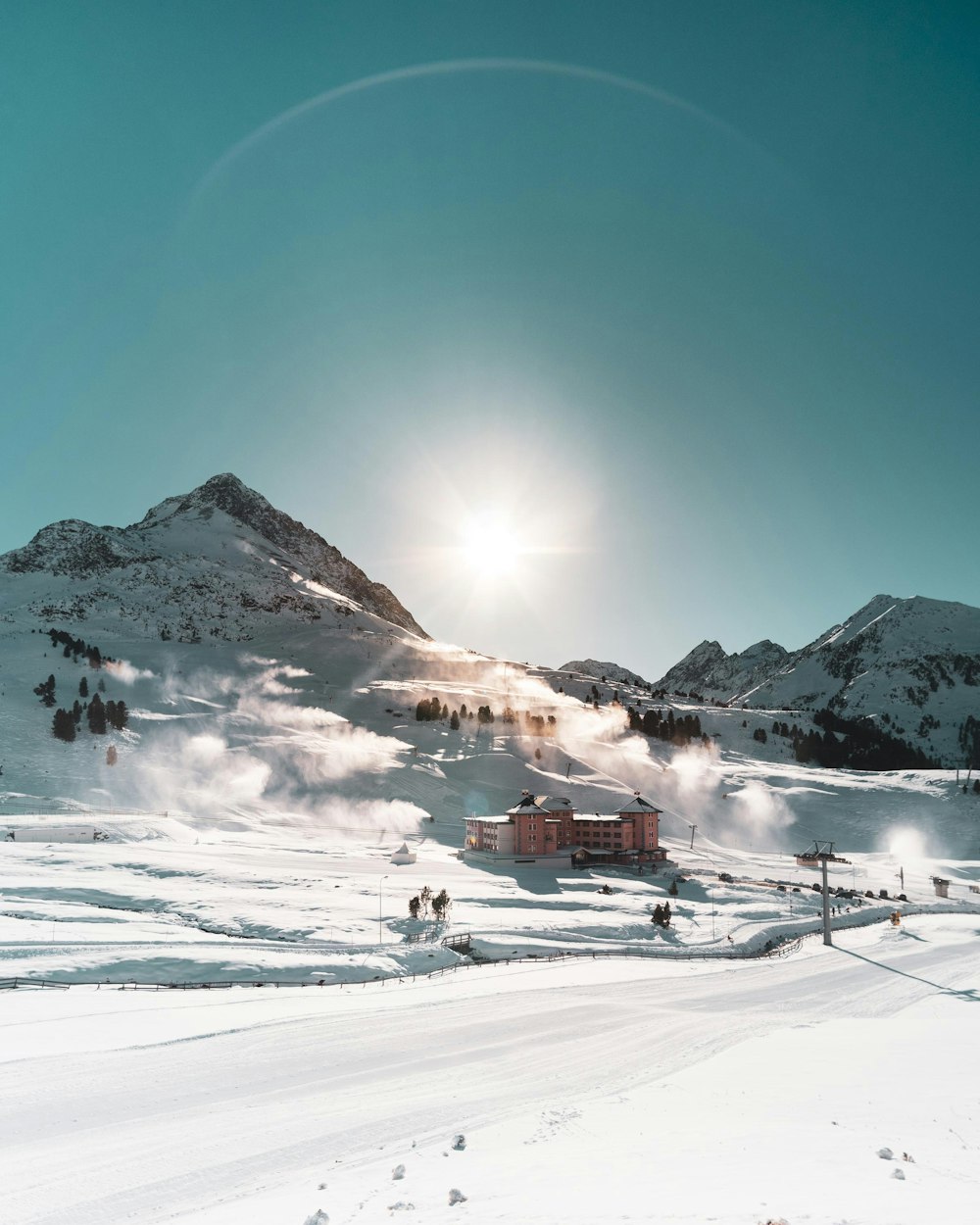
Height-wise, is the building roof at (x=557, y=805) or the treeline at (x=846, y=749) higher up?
the treeline at (x=846, y=749)

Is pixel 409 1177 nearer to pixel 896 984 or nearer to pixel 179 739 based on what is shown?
pixel 896 984

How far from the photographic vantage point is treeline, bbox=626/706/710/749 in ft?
491

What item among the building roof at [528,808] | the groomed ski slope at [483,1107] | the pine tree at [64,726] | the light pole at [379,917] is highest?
the pine tree at [64,726]

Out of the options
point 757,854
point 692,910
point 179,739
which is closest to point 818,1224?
point 692,910

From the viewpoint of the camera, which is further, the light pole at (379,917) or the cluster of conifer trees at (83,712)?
the cluster of conifer trees at (83,712)

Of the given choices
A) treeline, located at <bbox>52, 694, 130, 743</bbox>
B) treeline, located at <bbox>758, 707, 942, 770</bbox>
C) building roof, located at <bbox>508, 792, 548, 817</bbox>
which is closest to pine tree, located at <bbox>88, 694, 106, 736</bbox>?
treeline, located at <bbox>52, 694, 130, 743</bbox>

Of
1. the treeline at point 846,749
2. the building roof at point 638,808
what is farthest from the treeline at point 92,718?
the treeline at point 846,749

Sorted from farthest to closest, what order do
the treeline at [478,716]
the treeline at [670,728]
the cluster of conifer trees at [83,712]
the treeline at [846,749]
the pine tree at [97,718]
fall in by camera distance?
the treeline at [846,749]
the treeline at [670,728]
the treeline at [478,716]
the pine tree at [97,718]
the cluster of conifer trees at [83,712]

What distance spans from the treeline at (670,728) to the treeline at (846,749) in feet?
73.4

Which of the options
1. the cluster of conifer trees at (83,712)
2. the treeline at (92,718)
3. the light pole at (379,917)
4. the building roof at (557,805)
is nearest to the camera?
the light pole at (379,917)

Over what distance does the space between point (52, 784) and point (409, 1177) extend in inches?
3564

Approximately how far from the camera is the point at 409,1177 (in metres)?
13.4

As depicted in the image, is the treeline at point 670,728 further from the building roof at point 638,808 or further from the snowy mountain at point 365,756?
the building roof at point 638,808

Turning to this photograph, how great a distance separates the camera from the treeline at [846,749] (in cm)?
15788
